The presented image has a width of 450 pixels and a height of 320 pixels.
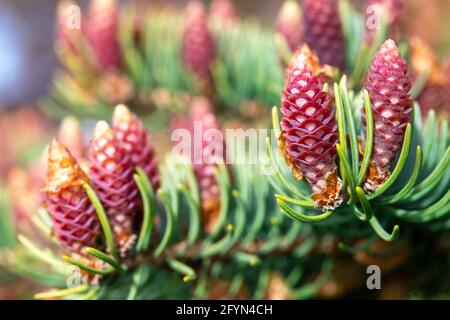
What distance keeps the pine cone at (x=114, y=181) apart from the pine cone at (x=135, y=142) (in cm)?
1

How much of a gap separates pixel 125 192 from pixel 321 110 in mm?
200

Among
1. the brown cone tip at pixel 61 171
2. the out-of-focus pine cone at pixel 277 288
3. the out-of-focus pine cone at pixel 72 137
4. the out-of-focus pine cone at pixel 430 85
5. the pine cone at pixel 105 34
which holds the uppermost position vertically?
the pine cone at pixel 105 34

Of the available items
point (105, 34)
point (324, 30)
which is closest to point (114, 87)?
point (105, 34)

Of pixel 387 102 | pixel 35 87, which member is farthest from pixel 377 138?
pixel 35 87

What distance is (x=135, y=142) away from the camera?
554 mm

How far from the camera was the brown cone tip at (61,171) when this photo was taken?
0.51 metres

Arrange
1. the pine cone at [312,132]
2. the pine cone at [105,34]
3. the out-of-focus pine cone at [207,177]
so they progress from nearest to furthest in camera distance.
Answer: the pine cone at [312,132]
the out-of-focus pine cone at [207,177]
the pine cone at [105,34]

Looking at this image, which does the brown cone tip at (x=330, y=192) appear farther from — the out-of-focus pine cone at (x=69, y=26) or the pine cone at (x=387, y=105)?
the out-of-focus pine cone at (x=69, y=26)

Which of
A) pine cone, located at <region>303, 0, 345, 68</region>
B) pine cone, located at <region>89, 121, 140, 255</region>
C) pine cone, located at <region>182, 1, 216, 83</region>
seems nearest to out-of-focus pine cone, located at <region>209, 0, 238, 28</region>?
pine cone, located at <region>182, 1, 216, 83</region>

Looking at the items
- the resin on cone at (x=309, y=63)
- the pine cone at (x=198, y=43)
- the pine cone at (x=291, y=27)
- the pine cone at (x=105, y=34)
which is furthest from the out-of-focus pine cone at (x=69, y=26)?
the resin on cone at (x=309, y=63)

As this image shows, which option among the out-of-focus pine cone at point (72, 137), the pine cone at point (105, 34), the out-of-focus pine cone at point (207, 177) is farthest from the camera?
the pine cone at point (105, 34)

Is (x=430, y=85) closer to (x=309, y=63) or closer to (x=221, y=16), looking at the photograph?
(x=309, y=63)

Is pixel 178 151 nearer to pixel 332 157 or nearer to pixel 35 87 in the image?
pixel 332 157
